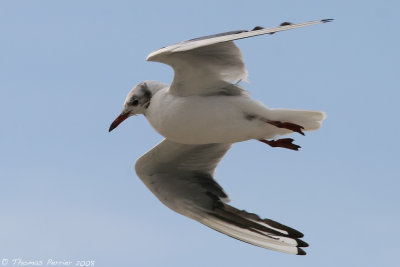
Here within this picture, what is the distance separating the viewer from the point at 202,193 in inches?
384

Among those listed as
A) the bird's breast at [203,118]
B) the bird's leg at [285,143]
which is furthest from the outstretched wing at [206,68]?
the bird's leg at [285,143]

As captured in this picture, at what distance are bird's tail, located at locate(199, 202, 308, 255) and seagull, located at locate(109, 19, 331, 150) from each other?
1.23 m

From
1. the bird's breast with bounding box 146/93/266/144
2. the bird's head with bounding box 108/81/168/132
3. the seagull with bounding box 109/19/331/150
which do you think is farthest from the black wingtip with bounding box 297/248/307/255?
the bird's head with bounding box 108/81/168/132

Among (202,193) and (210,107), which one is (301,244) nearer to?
(202,193)

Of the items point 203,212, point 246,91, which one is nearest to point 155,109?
point 246,91

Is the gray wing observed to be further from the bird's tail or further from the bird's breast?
the bird's breast

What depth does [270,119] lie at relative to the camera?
8.41 meters

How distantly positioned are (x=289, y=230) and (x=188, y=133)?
1.81m

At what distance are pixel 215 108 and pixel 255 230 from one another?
170 centimetres

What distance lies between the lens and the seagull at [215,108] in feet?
27.6

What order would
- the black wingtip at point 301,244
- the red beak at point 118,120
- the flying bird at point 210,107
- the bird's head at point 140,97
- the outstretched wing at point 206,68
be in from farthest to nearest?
the black wingtip at point 301,244
the red beak at point 118,120
the bird's head at point 140,97
the flying bird at point 210,107
the outstretched wing at point 206,68

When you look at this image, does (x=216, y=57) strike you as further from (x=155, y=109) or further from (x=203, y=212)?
(x=203, y=212)

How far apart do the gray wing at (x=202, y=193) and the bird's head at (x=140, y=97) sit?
79 centimetres

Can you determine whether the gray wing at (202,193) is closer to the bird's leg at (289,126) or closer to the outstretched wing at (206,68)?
the outstretched wing at (206,68)
